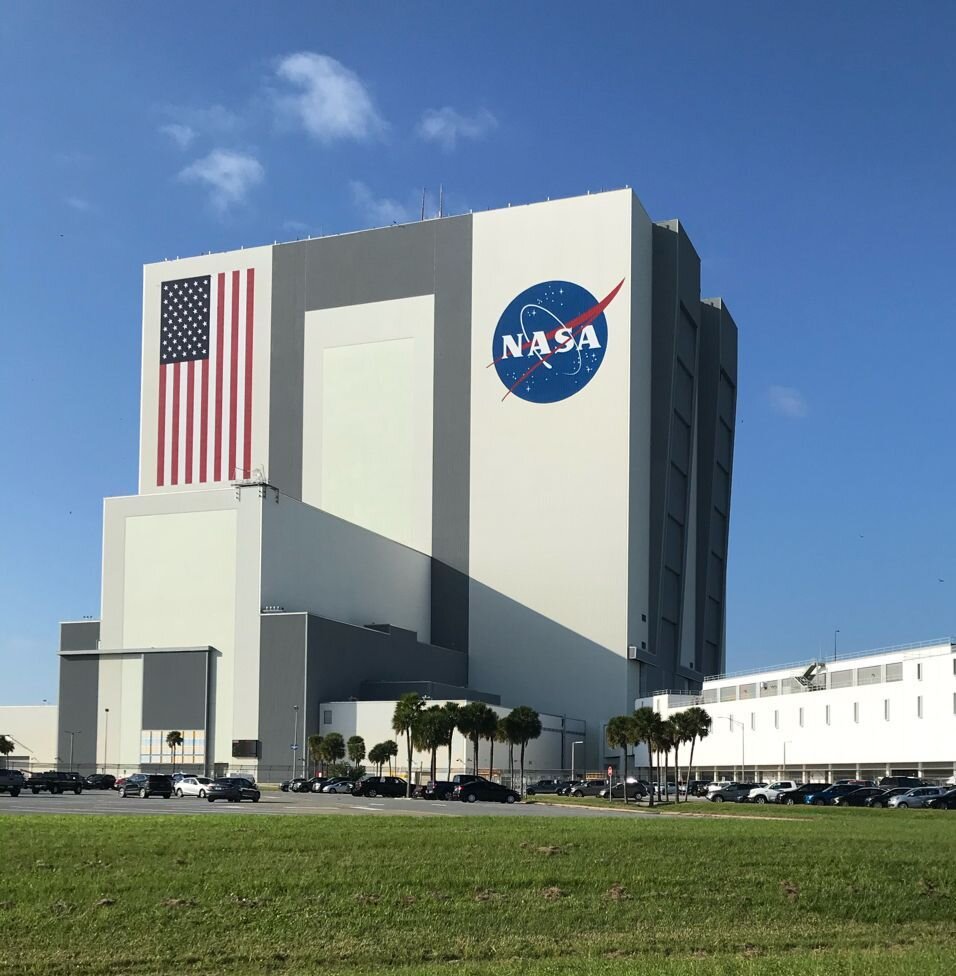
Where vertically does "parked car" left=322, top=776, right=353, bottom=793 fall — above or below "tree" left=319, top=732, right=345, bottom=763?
below

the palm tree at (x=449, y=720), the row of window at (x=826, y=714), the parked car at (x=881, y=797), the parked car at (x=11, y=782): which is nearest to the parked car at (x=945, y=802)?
the parked car at (x=881, y=797)

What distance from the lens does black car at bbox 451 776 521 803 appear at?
66.3 metres

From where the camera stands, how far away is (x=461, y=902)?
21.0 metres

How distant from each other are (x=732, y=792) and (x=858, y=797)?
12646 millimetres

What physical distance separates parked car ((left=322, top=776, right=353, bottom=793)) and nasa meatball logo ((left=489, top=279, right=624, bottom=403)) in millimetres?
41240

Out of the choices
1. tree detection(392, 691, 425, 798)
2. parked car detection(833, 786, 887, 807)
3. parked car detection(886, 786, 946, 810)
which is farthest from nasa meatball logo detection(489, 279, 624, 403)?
parked car detection(886, 786, 946, 810)

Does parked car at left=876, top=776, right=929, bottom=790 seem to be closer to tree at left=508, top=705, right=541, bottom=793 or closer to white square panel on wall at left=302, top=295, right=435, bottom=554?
tree at left=508, top=705, right=541, bottom=793

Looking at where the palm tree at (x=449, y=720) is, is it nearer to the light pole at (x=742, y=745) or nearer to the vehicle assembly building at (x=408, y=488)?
the vehicle assembly building at (x=408, y=488)

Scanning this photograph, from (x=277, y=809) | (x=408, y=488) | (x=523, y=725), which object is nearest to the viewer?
(x=277, y=809)

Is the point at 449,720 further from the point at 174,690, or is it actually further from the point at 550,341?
the point at 550,341

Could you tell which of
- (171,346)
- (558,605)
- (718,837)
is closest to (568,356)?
(558,605)

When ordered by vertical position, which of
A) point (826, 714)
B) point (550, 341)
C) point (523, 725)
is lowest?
point (523, 725)

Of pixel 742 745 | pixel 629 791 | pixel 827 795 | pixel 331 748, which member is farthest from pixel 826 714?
pixel 331 748

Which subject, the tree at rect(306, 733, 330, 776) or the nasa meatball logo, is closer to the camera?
the tree at rect(306, 733, 330, 776)
